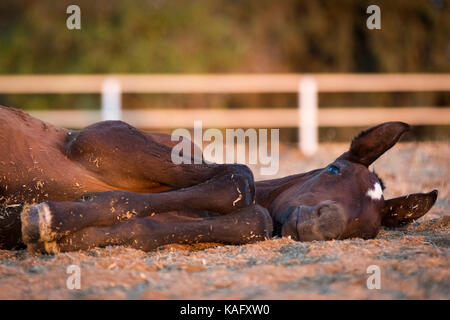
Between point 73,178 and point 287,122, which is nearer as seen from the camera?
point 73,178

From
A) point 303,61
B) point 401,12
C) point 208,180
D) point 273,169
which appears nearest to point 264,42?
point 303,61

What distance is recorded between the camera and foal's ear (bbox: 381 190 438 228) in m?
3.84

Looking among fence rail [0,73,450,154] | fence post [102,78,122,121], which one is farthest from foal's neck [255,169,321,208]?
fence post [102,78,122,121]

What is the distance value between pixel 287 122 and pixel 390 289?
1011cm

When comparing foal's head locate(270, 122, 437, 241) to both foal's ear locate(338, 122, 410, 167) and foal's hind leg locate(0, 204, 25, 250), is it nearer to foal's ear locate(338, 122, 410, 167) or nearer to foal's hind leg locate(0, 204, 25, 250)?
foal's ear locate(338, 122, 410, 167)

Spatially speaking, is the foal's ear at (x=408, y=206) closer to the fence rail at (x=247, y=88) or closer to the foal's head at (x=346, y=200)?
the foal's head at (x=346, y=200)

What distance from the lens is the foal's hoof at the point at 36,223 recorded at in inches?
120

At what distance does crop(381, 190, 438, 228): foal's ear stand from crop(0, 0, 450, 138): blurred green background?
438 inches

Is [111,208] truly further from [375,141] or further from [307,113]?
[307,113]

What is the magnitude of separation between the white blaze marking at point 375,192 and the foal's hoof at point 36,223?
1764 millimetres
